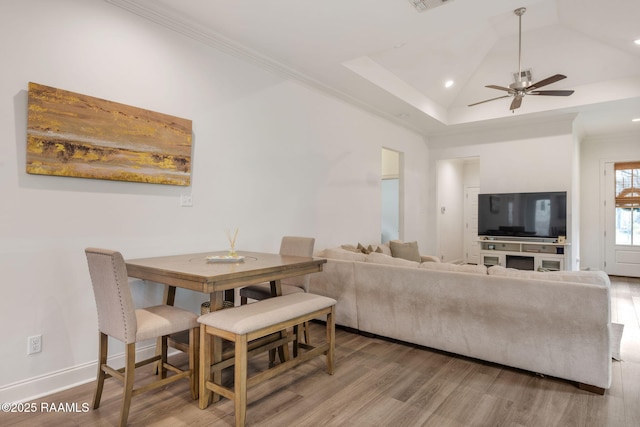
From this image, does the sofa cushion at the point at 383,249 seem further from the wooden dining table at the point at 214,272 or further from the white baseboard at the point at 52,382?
the white baseboard at the point at 52,382

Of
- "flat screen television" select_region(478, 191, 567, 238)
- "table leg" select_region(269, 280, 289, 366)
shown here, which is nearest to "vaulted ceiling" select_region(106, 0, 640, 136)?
"flat screen television" select_region(478, 191, 567, 238)

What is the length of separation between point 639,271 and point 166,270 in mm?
8840

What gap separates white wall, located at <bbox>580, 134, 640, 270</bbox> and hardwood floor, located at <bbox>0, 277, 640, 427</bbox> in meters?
5.71

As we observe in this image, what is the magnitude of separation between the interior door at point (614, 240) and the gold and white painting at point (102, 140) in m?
8.31

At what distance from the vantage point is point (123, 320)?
1985 mm

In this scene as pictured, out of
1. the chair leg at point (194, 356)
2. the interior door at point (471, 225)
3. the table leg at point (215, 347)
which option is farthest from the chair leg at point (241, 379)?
the interior door at point (471, 225)

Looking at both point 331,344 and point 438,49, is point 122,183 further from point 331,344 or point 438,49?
point 438,49

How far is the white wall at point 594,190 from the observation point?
24.4 ft

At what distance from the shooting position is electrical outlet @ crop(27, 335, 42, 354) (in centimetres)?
235

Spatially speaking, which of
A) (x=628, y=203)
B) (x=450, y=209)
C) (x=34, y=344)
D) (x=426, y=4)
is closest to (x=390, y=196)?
(x=450, y=209)

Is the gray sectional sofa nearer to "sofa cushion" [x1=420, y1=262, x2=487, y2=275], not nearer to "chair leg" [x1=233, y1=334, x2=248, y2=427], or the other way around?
"sofa cushion" [x1=420, y1=262, x2=487, y2=275]

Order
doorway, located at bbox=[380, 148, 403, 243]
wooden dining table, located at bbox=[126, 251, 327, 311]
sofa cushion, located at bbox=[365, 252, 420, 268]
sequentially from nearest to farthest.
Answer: wooden dining table, located at bbox=[126, 251, 327, 311], sofa cushion, located at bbox=[365, 252, 420, 268], doorway, located at bbox=[380, 148, 403, 243]

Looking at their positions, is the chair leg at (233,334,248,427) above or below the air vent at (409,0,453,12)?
below

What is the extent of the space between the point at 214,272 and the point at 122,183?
122 cm
